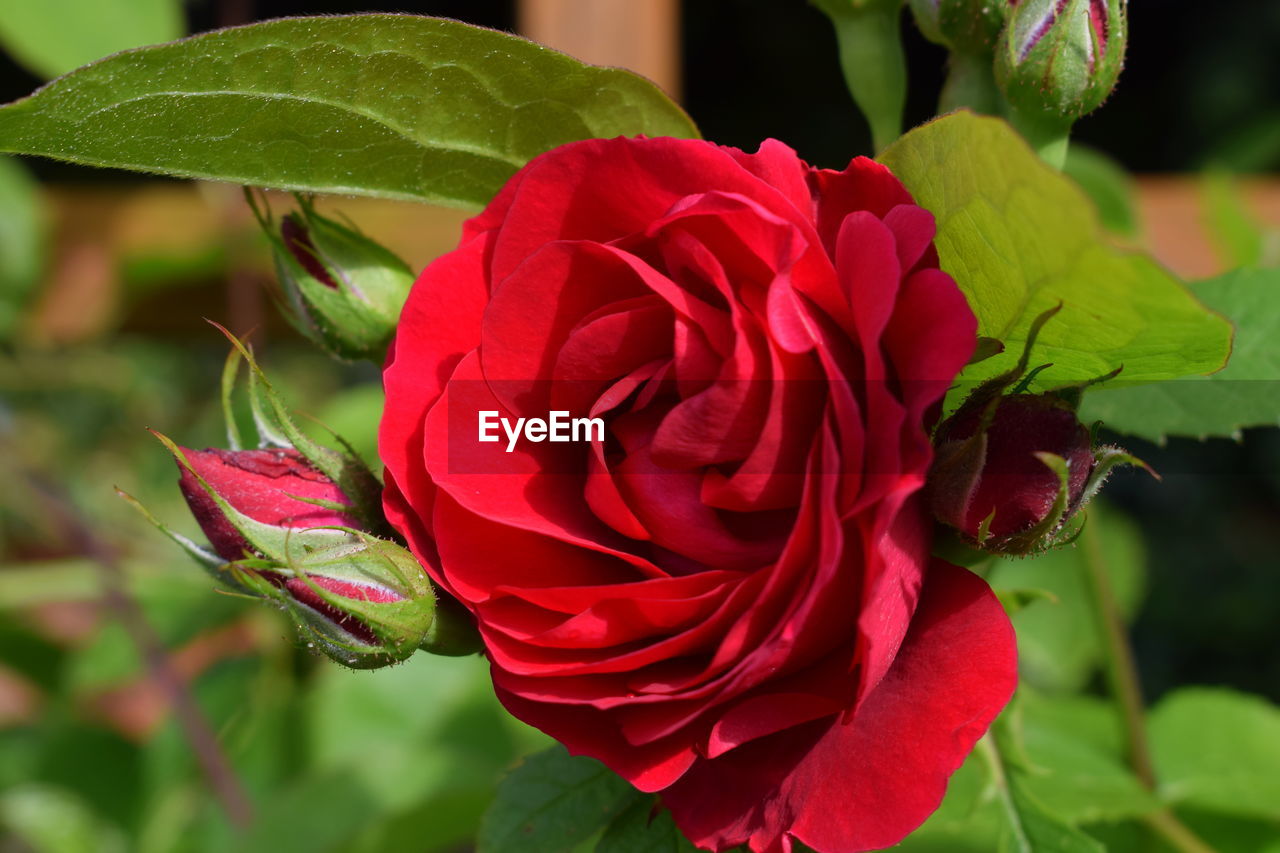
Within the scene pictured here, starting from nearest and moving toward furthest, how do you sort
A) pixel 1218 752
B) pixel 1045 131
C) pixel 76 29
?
1. pixel 1045 131
2. pixel 1218 752
3. pixel 76 29

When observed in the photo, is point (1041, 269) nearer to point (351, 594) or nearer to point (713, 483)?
point (713, 483)

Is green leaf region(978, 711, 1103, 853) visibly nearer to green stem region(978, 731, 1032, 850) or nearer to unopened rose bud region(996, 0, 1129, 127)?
green stem region(978, 731, 1032, 850)

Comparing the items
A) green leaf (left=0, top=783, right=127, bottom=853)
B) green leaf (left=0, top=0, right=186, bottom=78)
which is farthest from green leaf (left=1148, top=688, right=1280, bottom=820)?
green leaf (left=0, top=0, right=186, bottom=78)

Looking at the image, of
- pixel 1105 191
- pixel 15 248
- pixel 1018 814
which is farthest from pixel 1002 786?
pixel 15 248

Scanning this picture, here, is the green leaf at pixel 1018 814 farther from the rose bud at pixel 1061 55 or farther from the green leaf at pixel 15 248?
the green leaf at pixel 15 248

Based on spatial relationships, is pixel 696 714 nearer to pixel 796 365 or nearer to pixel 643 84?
pixel 796 365
